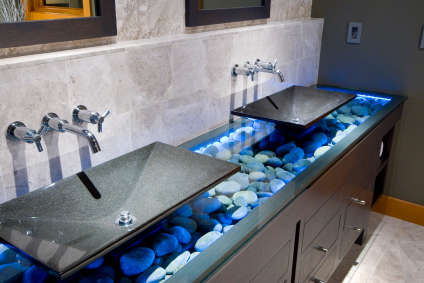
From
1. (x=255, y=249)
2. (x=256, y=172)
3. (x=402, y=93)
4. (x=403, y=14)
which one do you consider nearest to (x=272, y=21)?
(x=403, y=14)

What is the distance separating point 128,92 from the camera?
1.27 meters

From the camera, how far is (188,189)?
108 centimetres

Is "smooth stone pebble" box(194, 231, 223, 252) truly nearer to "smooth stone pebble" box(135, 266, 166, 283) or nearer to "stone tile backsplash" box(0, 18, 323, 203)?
"smooth stone pebble" box(135, 266, 166, 283)

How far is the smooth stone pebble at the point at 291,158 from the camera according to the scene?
1.38m

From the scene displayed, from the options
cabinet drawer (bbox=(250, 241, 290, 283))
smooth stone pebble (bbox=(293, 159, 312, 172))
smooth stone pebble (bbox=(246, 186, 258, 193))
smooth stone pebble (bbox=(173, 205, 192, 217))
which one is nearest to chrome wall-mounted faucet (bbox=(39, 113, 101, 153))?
smooth stone pebble (bbox=(173, 205, 192, 217))

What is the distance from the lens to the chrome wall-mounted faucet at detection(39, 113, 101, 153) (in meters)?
0.95

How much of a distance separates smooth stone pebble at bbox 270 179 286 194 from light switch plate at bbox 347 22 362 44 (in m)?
1.53

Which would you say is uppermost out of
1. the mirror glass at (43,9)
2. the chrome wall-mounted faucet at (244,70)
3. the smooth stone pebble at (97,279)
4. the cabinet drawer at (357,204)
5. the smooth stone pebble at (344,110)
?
the mirror glass at (43,9)

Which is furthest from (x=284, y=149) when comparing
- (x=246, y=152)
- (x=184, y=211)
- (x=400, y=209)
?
(x=400, y=209)

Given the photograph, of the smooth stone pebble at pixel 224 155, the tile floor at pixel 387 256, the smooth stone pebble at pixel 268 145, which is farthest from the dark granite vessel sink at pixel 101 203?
the tile floor at pixel 387 256

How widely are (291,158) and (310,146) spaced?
0.15m

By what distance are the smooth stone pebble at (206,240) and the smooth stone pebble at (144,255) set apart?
0.18 ft

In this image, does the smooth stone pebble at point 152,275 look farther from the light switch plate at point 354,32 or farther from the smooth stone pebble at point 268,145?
the light switch plate at point 354,32

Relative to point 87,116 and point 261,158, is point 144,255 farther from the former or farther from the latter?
point 261,158
